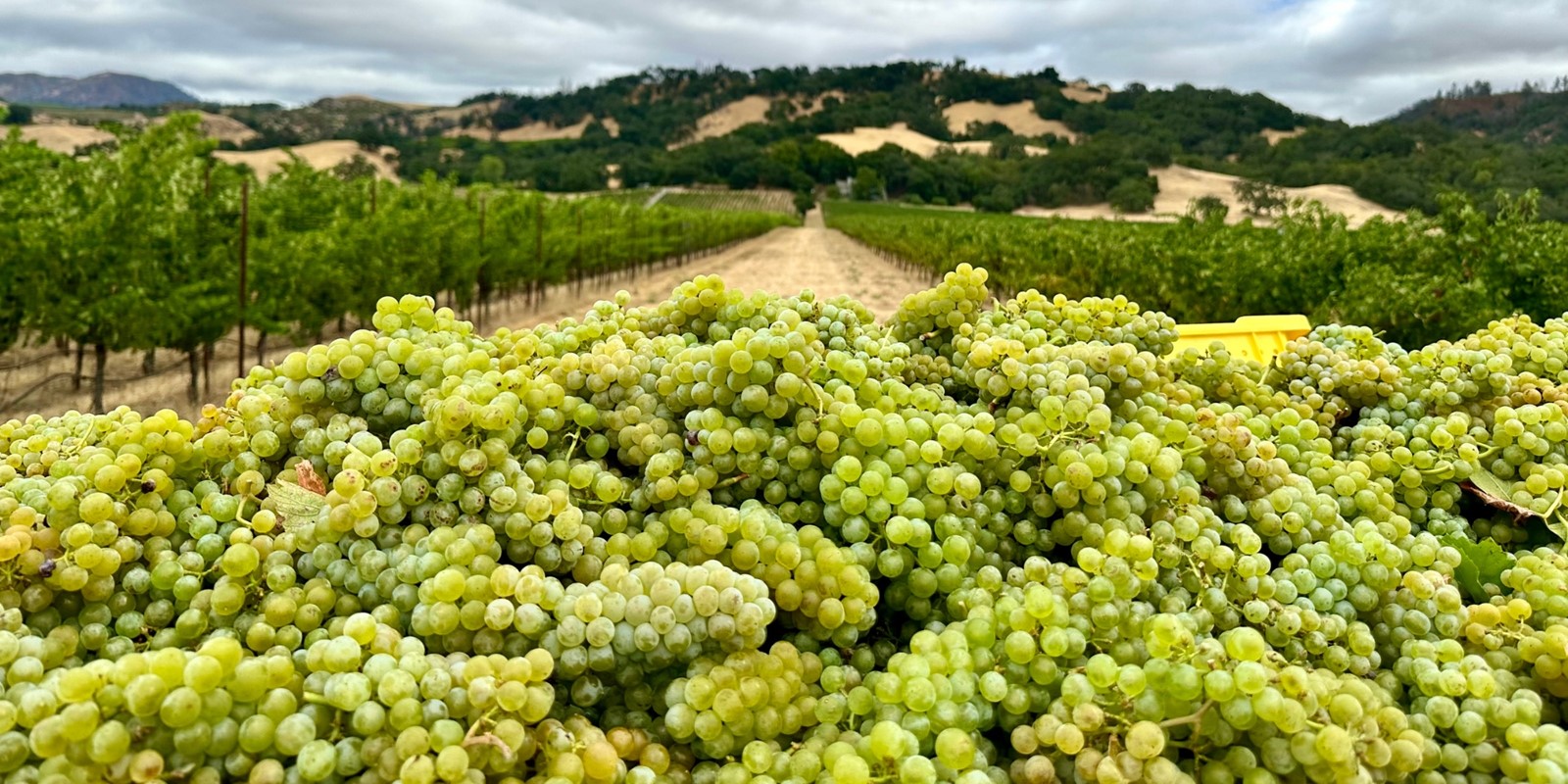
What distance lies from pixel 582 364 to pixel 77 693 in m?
0.87

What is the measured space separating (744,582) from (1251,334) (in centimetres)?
315

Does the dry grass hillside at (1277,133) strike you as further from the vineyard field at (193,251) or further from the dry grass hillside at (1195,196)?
the vineyard field at (193,251)

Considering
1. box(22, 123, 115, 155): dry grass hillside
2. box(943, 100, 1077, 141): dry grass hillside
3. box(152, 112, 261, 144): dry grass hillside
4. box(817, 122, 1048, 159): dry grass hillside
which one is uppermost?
box(943, 100, 1077, 141): dry grass hillside

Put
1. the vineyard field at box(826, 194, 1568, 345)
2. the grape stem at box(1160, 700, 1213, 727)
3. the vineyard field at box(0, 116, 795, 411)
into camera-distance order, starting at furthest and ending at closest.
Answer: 1. the vineyard field at box(0, 116, 795, 411)
2. the vineyard field at box(826, 194, 1568, 345)
3. the grape stem at box(1160, 700, 1213, 727)

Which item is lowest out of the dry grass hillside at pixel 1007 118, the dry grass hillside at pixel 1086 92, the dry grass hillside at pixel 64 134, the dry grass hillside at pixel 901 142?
the dry grass hillside at pixel 64 134

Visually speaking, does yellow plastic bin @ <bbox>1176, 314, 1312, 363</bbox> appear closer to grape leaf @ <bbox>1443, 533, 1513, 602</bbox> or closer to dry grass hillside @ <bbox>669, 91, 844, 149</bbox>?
grape leaf @ <bbox>1443, 533, 1513, 602</bbox>

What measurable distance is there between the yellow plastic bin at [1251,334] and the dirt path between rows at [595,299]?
8.74 feet

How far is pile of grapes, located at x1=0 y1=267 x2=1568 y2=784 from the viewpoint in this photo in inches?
39.1

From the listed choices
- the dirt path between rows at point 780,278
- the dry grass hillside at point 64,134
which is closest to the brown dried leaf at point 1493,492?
the dirt path between rows at point 780,278

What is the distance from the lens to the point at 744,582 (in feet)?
3.75

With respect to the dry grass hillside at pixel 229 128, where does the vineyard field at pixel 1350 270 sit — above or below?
below

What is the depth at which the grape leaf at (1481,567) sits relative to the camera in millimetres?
1544

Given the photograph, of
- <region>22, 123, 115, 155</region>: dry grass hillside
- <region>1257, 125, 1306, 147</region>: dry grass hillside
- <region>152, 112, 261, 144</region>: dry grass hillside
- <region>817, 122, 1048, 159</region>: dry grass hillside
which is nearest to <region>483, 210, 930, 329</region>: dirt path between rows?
<region>22, 123, 115, 155</region>: dry grass hillside

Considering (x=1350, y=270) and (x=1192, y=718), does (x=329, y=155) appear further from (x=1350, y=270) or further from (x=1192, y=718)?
(x=1192, y=718)
